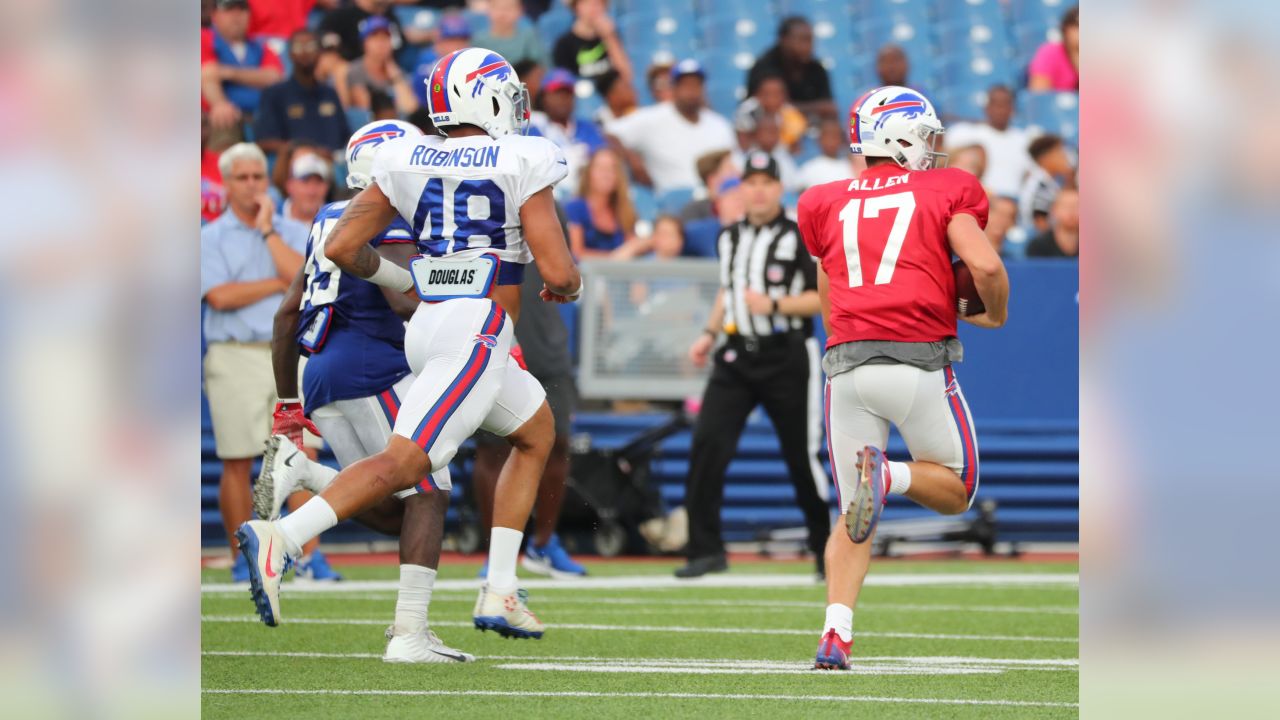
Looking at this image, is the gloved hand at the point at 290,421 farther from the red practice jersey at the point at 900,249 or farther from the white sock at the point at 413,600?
the red practice jersey at the point at 900,249

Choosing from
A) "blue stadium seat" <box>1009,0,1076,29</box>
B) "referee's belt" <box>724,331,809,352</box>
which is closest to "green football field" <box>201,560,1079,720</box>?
"referee's belt" <box>724,331,809,352</box>

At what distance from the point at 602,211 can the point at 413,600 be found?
7495mm

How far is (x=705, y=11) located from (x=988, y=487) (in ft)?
18.8

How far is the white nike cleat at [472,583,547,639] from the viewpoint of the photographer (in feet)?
20.2

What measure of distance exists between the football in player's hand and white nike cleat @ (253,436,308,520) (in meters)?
2.29

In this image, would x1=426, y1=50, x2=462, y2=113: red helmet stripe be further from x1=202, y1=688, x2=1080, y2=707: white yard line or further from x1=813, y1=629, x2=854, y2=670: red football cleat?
x1=813, y1=629, x2=854, y2=670: red football cleat

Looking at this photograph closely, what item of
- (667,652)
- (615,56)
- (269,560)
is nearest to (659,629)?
(667,652)

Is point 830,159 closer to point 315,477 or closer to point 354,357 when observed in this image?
point 354,357

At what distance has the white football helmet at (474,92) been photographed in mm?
5969

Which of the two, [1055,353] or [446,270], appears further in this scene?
[1055,353]

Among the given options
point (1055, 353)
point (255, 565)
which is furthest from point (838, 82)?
point (255, 565)

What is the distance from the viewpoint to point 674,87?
14664mm
